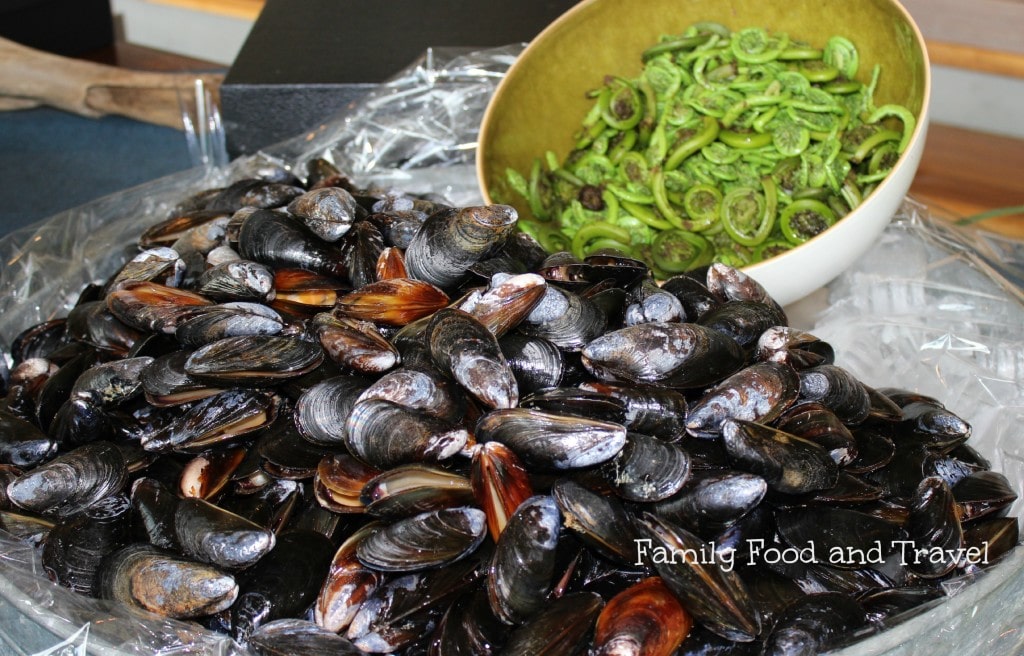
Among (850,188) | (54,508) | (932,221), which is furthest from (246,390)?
(932,221)

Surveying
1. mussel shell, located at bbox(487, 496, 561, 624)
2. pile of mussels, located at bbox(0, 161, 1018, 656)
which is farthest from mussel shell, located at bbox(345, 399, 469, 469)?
mussel shell, located at bbox(487, 496, 561, 624)

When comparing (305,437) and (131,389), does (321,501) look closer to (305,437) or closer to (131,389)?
(305,437)

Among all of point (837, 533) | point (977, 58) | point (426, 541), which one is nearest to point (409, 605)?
point (426, 541)

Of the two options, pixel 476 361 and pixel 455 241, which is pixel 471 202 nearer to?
pixel 455 241

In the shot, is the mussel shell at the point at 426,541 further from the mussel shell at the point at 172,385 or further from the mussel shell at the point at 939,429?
the mussel shell at the point at 939,429

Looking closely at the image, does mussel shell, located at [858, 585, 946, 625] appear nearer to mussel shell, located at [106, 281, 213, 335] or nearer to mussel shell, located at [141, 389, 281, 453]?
mussel shell, located at [141, 389, 281, 453]

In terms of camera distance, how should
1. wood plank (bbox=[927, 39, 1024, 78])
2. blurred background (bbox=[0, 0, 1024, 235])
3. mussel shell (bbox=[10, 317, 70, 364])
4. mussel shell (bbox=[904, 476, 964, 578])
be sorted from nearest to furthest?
mussel shell (bbox=[904, 476, 964, 578]) < mussel shell (bbox=[10, 317, 70, 364]) < blurred background (bbox=[0, 0, 1024, 235]) < wood plank (bbox=[927, 39, 1024, 78])
